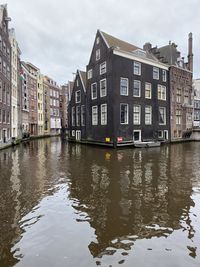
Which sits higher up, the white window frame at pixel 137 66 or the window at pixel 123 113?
the white window frame at pixel 137 66

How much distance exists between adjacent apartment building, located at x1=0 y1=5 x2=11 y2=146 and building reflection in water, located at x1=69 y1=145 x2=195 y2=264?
2217cm

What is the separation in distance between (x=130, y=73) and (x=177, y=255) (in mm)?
29837

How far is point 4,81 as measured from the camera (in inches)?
1227

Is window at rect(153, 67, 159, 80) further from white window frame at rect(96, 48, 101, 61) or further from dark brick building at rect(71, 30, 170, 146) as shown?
white window frame at rect(96, 48, 101, 61)

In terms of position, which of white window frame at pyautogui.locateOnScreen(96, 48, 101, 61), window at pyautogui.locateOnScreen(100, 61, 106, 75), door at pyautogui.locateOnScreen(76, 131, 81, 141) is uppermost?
white window frame at pyautogui.locateOnScreen(96, 48, 101, 61)

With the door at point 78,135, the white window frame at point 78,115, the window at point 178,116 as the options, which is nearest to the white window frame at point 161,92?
the window at point 178,116

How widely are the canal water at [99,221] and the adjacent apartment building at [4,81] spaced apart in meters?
21.2

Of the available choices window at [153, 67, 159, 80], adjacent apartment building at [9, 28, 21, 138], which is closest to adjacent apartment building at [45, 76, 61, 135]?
adjacent apartment building at [9, 28, 21, 138]

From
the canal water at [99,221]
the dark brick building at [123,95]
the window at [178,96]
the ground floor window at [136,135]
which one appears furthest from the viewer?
the window at [178,96]

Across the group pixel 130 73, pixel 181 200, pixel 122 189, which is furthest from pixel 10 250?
pixel 130 73

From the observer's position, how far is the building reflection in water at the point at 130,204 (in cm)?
567

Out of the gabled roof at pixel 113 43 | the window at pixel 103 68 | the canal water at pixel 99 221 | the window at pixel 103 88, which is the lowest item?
the canal water at pixel 99 221

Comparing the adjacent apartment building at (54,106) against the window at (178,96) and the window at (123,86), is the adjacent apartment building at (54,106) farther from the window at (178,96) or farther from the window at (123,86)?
the window at (178,96)

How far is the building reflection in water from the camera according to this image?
567 centimetres
